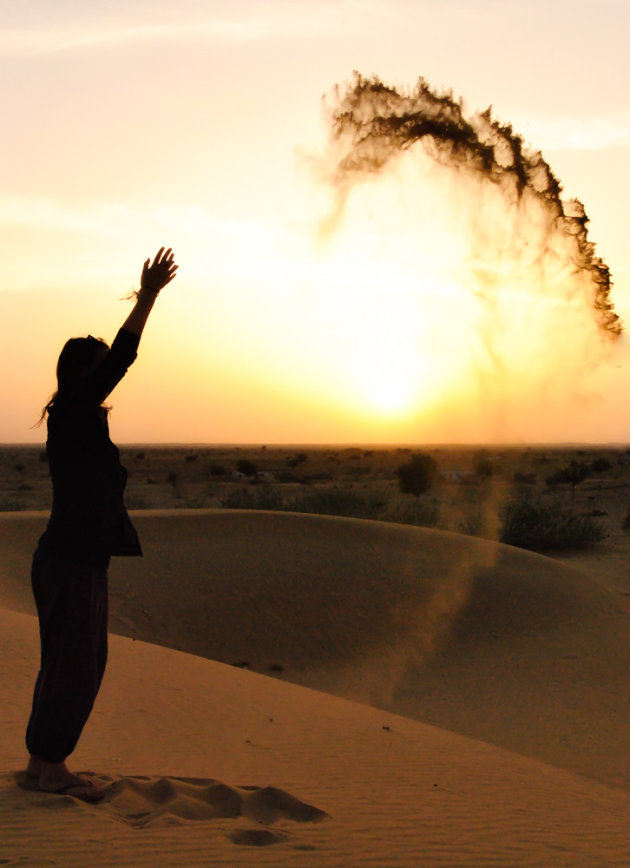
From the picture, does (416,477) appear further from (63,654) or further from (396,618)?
(63,654)

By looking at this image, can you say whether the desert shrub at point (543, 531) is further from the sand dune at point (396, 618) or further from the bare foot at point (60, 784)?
the bare foot at point (60, 784)

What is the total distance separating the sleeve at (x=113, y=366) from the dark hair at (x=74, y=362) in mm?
193

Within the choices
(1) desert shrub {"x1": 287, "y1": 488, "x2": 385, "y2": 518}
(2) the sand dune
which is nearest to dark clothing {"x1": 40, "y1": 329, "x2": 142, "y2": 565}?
(2) the sand dune

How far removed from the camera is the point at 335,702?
35.4 ft

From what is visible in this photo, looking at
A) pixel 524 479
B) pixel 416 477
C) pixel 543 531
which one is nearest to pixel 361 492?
pixel 416 477

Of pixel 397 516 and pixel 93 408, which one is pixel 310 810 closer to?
pixel 93 408

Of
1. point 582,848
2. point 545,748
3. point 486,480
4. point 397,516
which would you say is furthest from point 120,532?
point 486,480

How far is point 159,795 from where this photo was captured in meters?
5.75

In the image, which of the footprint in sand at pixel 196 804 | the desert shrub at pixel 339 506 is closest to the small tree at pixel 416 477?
the desert shrub at pixel 339 506

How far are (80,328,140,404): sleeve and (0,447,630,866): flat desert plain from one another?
2.33 metres

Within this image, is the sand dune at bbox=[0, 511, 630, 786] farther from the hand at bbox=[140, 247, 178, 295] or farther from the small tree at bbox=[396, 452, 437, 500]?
the small tree at bbox=[396, 452, 437, 500]

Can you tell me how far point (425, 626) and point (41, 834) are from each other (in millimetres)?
13199

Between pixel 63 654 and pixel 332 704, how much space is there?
5.85 meters

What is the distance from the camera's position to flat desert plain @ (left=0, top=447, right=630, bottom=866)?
5426 mm
